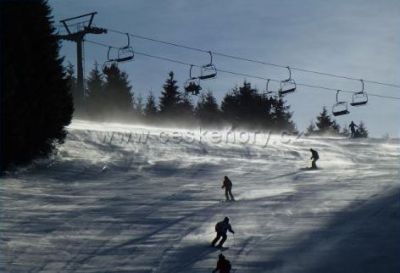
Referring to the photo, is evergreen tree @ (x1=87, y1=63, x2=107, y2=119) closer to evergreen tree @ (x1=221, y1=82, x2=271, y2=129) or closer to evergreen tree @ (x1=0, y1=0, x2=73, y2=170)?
Answer: evergreen tree @ (x1=221, y1=82, x2=271, y2=129)

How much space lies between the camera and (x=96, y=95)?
83.2m

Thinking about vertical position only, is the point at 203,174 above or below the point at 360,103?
below

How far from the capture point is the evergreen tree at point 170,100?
79412mm

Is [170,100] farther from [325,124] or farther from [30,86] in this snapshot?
[30,86]

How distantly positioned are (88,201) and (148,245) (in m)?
7.53

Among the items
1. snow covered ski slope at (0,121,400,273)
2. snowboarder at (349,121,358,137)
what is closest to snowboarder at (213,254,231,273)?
snow covered ski slope at (0,121,400,273)

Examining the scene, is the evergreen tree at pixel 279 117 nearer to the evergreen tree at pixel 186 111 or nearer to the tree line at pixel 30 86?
the evergreen tree at pixel 186 111

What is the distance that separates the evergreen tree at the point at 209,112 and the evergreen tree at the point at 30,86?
1714 inches

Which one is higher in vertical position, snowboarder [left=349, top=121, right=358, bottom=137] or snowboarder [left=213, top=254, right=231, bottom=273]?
snowboarder [left=349, top=121, right=358, bottom=137]

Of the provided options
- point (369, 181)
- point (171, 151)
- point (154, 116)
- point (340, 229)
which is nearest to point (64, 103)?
point (171, 151)

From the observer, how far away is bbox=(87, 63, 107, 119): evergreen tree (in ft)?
260

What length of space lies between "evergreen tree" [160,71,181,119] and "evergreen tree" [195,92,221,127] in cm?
408

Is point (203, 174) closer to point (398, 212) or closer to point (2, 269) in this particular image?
point (398, 212)

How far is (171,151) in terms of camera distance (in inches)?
1752
